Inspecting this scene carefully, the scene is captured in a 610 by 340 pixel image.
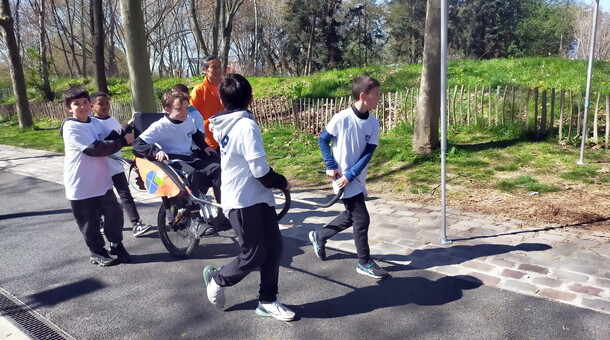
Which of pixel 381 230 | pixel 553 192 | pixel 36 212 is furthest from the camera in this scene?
pixel 36 212

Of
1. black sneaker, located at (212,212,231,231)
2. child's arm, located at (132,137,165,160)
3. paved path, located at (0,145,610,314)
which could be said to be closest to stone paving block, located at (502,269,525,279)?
paved path, located at (0,145,610,314)

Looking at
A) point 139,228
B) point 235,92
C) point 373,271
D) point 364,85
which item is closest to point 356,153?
point 364,85

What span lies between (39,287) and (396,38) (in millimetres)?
39129

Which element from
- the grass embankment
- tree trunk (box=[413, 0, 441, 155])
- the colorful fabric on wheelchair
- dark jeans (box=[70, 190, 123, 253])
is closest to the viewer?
the colorful fabric on wheelchair

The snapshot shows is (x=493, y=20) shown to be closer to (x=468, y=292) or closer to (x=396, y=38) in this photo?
(x=396, y=38)

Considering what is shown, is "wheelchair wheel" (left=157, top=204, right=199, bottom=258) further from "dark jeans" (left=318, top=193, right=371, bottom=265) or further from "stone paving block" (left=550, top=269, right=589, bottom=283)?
"stone paving block" (left=550, top=269, right=589, bottom=283)

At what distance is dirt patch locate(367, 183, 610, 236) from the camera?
17.3ft

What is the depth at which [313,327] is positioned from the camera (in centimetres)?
327

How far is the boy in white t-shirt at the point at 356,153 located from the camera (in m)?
3.85

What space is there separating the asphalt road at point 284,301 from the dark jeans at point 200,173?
747 mm

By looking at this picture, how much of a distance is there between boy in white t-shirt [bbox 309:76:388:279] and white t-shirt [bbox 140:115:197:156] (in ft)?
5.18

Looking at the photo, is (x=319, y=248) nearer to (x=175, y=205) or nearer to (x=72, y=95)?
(x=175, y=205)

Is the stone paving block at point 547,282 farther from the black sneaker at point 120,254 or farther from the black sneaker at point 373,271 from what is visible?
the black sneaker at point 120,254

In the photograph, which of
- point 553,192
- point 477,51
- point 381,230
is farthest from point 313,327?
point 477,51
